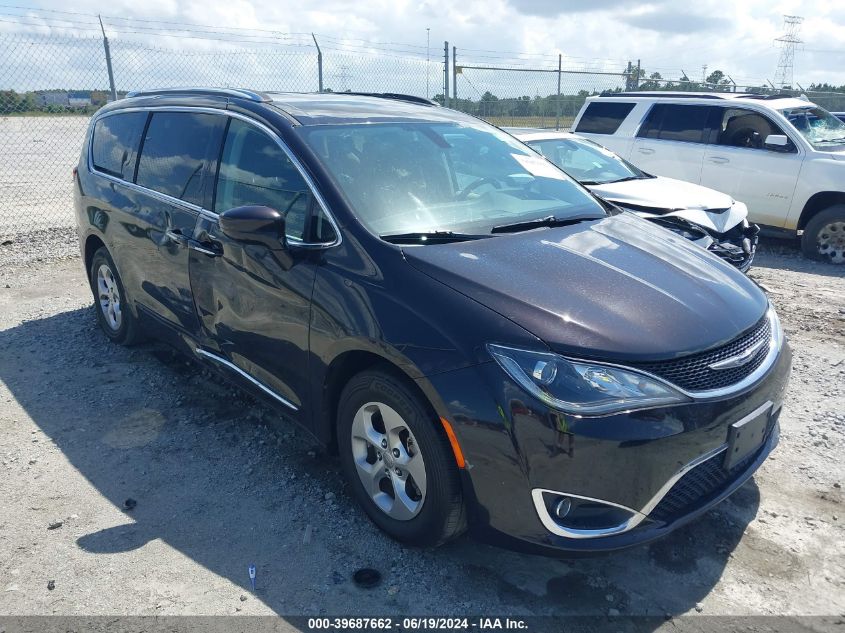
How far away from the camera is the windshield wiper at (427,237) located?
2.93m

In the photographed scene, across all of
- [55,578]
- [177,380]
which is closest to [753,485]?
[55,578]

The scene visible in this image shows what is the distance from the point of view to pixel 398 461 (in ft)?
9.14

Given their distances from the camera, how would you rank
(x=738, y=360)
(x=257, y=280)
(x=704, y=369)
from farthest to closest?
(x=257, y=280), (x=738, y=360), (x=704, y=369)

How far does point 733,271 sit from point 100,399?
12.6ft

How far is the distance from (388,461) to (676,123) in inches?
308

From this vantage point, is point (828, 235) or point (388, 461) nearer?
point (388, 461)

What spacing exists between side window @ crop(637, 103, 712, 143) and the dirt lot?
5.20 metres

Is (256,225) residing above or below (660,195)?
above

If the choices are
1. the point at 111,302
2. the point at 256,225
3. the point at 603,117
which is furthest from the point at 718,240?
the point at 111,302

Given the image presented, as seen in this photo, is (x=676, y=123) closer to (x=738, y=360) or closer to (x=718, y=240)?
(x=718, y=240)

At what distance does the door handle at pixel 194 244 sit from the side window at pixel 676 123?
728 cm

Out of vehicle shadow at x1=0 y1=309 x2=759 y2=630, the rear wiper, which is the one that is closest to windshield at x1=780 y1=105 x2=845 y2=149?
the rear wiper

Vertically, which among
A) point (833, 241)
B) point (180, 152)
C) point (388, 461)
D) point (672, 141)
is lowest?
point (833, 241)

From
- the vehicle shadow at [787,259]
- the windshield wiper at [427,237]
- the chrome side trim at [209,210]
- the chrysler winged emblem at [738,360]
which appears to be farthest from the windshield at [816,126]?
the chrome side trim at [209,210]
